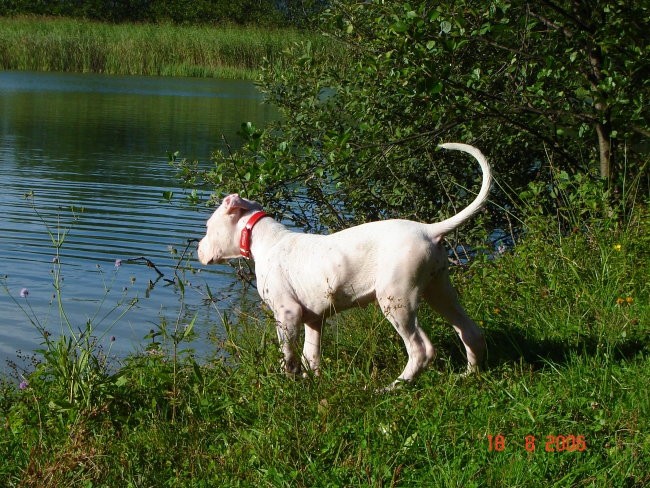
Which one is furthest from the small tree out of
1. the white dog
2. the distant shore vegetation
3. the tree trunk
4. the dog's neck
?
the distant shore vegetation

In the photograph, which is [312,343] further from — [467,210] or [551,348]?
[551,348]

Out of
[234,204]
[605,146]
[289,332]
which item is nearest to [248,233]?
[234,204]

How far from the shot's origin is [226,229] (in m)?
6.32

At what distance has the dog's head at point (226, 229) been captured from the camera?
629 centimetres

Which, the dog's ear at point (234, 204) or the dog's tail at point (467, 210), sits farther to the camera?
the dog's ear at point (234, 204)

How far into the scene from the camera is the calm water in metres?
9.11

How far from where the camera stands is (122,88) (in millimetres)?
35438

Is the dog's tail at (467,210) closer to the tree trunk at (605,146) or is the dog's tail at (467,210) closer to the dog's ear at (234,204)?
the dog's ear at (234,204)

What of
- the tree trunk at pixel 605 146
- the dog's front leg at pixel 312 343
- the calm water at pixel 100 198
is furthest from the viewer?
the calm water at pixel 100 198

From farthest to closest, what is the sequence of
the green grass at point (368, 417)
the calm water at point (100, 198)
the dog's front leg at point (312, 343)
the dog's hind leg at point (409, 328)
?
the calm water at point (100, 198)
the dog's front leg at point (312, 343)
the dog's hind leg at point (409, 328)
the green grass at point (368, 417)
